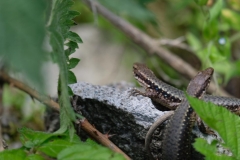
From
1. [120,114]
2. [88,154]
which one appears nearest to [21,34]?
[88,154]

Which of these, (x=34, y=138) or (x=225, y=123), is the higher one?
(x=225, y=123)

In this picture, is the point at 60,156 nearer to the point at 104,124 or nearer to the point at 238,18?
the point at 104,124

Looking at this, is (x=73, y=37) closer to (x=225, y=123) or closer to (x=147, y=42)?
(x=225, y=123)

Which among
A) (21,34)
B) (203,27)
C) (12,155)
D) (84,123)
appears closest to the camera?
(21,34)

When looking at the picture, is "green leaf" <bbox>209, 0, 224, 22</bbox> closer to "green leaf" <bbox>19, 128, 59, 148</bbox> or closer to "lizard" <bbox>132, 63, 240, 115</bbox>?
"lizard" <bbox>132, 63, 240, 115</bbox>

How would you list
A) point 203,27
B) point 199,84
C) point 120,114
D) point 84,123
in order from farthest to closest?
point 203,27 < point 199,84 < point 120,114 < point 84,123

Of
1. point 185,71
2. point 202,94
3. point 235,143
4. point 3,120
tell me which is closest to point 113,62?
point 185,71
